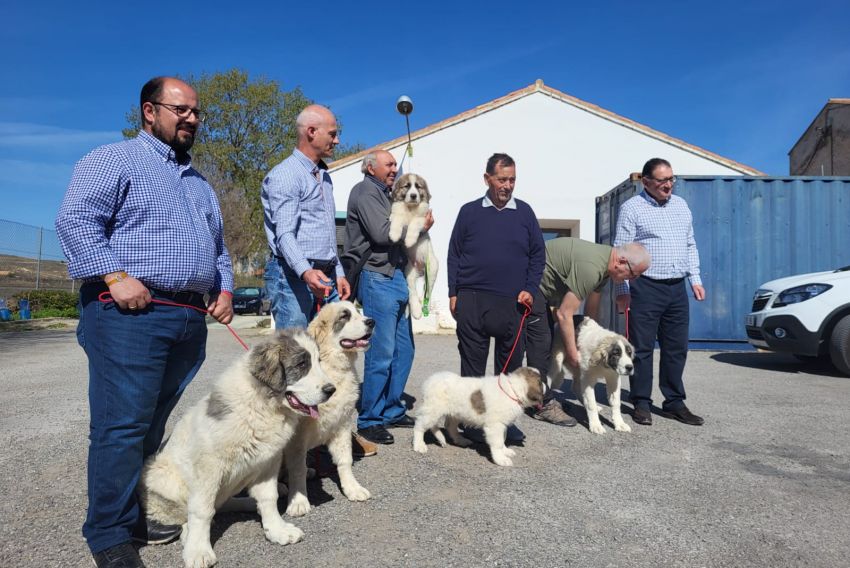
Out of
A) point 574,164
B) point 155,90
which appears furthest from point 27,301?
point 155,90

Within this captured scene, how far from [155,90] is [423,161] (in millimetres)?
11822

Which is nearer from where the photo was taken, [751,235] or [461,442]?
[461,442]

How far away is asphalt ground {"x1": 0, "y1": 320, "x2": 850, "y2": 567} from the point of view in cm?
279

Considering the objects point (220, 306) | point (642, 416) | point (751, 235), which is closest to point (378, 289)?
point (220, 306)

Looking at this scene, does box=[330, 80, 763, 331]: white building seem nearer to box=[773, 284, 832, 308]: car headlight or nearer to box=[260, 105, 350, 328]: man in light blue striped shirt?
box=[773, 284, 832, 308]: car headlight

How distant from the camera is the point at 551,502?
3498 mm

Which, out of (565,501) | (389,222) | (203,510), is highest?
(389,222)

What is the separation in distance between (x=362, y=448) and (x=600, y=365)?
8.07ft

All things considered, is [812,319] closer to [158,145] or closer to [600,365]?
[600,365]

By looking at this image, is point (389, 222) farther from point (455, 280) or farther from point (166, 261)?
point (166, 261)

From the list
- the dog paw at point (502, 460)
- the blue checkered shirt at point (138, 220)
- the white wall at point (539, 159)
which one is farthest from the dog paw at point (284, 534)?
the white wall at point (539, 159)

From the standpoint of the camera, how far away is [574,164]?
1435cm

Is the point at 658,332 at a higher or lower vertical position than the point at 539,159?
lower

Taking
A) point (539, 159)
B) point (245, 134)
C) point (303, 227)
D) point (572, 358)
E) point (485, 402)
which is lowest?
point (485, 402)
